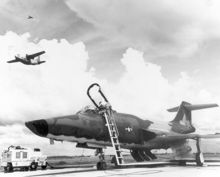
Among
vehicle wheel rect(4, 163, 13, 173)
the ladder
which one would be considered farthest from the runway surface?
vehicle wheel rect(4, 163, 13, 173)

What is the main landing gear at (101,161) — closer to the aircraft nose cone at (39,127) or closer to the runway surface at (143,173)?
the runway surface at (143,173)

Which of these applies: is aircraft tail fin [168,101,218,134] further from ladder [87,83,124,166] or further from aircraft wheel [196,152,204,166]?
ladder [87,83,124,166]

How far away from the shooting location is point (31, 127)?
1385 centimetres

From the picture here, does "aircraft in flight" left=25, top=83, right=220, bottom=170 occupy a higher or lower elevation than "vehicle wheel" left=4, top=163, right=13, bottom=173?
higher

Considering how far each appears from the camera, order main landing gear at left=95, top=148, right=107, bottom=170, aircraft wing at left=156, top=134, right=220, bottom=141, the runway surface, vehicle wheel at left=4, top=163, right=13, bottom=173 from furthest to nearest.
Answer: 1. vehicle wheel at left=4, top=163, right=13, bottom=173
2. aircraft wing at left=156, top=134, right=220, bottom=141
3. main landing gear at left=95, top=148, right=107, bottom=170
4. the runway surface

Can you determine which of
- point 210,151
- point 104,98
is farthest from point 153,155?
point 104,98

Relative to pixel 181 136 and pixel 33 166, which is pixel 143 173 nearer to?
pixel 181 136

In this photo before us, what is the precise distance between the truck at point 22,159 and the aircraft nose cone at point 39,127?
9706 millimetres

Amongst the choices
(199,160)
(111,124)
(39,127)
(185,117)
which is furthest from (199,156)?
(39,127)

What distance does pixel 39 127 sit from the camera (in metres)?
13.9

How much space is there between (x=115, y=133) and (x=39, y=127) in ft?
15.7

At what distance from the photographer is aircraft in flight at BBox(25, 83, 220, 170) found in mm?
14625

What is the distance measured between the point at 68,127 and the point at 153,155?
766 centimetres

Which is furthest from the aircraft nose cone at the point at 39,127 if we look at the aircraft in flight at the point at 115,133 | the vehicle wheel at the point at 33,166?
A: the vehicle wheel at the point at 33,166
